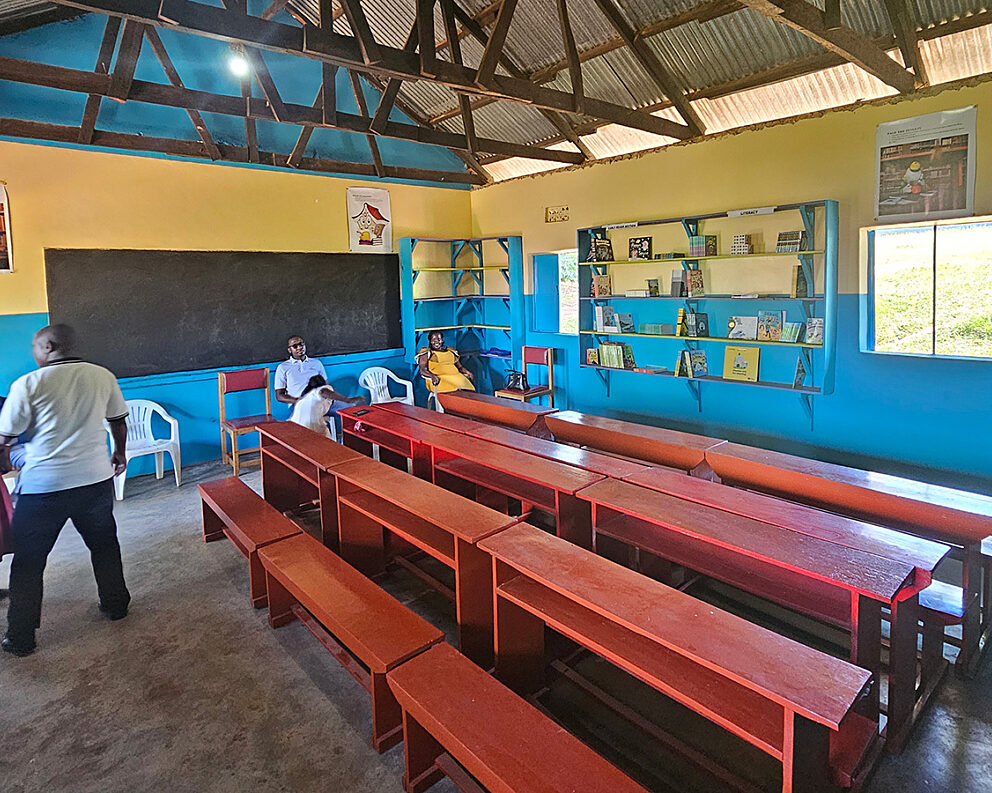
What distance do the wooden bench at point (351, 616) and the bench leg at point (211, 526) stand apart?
50.7 inches

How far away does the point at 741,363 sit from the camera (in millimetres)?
5273

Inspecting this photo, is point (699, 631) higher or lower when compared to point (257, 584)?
higher

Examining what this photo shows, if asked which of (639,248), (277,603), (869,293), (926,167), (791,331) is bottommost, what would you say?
(277,603)

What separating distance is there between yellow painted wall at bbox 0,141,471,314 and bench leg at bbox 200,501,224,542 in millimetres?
2484

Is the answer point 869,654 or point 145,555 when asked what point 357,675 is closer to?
point 869,654

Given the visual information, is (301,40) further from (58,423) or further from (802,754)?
(802,754)

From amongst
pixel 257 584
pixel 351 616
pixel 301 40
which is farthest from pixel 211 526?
pixel 301 40

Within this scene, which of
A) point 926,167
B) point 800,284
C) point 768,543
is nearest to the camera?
point 768,543

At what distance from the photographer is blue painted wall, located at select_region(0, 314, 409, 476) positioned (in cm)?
504

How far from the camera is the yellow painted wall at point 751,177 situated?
429cm

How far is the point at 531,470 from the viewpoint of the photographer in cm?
315

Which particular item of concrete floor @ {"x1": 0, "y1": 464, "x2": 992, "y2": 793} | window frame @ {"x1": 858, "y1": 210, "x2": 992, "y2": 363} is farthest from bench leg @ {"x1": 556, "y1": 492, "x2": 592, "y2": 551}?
window frame @ {"x1": 858, "y1": 210, "x2": 992, "y2": 363}

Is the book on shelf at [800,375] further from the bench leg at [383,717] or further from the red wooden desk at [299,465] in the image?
the bench leg at [383,717]

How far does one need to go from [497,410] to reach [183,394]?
3.09 m
